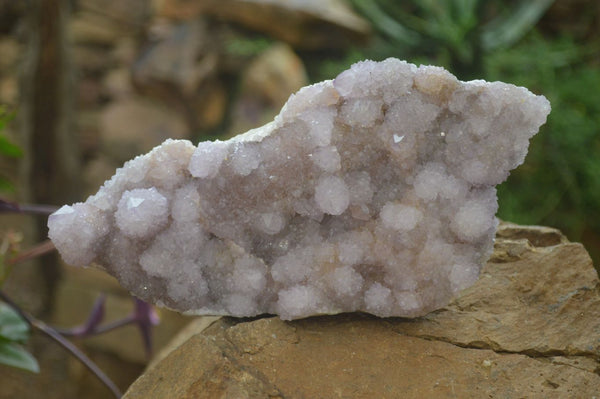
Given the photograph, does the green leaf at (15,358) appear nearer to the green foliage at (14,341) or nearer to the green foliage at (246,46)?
the green foliage at (14,341)

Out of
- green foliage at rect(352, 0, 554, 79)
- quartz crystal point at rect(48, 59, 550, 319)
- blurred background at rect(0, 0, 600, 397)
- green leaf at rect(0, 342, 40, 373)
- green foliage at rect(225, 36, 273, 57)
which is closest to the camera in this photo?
quartz crystal point at rect(48, 59, 550, 319)

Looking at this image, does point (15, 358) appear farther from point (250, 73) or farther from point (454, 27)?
point (454, 27)

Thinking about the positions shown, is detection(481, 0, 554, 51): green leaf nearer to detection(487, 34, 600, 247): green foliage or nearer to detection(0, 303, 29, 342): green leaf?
detection(487, 34, 600, 247): green foliage

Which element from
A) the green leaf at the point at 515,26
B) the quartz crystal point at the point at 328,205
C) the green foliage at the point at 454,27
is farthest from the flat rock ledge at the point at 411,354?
the green leaf at the point at 515,26

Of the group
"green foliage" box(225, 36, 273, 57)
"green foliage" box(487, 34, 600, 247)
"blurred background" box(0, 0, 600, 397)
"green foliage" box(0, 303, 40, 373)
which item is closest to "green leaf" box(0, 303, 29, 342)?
"green foliage" box(0, 303, 40, 373)

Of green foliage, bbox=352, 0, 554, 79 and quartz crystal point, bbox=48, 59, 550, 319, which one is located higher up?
green foliage, bbox=352, 0, 554, 79

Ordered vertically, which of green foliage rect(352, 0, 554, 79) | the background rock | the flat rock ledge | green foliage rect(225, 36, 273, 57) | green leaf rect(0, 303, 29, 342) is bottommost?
green leaf rect(0, 303, 29, 342)

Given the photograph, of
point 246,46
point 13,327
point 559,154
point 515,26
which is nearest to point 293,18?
point 246,46
